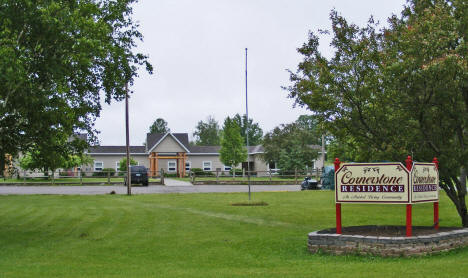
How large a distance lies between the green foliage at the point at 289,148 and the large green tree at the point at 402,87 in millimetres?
45939

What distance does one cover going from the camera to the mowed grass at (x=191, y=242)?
9.43 m

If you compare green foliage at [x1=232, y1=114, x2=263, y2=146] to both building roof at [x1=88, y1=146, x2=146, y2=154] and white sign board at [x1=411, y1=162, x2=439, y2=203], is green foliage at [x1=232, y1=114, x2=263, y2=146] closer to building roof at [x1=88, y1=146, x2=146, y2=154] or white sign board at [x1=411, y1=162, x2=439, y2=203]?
building roof at [x1=88, y1=146, x2=146, y2=154]

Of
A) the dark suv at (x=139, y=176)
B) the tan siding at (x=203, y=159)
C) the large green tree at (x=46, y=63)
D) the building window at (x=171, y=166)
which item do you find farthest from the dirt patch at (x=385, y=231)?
the tan siding at (x=203, y=159)

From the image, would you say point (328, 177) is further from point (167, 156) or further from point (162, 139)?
point (162, 139)

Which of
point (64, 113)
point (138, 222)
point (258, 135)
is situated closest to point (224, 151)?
point (138, 222)

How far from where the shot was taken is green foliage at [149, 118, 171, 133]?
383 feet

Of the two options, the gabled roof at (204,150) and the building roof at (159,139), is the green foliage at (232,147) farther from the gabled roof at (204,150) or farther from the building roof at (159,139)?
the gabled roof at (204,150)

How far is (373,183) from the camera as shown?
11164 millimetres

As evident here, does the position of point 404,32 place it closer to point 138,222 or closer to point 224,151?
point 138,222

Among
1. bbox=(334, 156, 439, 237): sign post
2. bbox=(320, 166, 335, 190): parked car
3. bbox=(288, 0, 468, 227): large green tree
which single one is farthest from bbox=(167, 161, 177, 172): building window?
bbox=(334, 156, 439, 237): sign post

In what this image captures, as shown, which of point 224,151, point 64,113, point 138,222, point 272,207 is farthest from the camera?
point 224,151

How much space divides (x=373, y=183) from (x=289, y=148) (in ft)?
171

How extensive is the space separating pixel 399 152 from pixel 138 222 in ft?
28.8

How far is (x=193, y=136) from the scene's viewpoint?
128 meters
